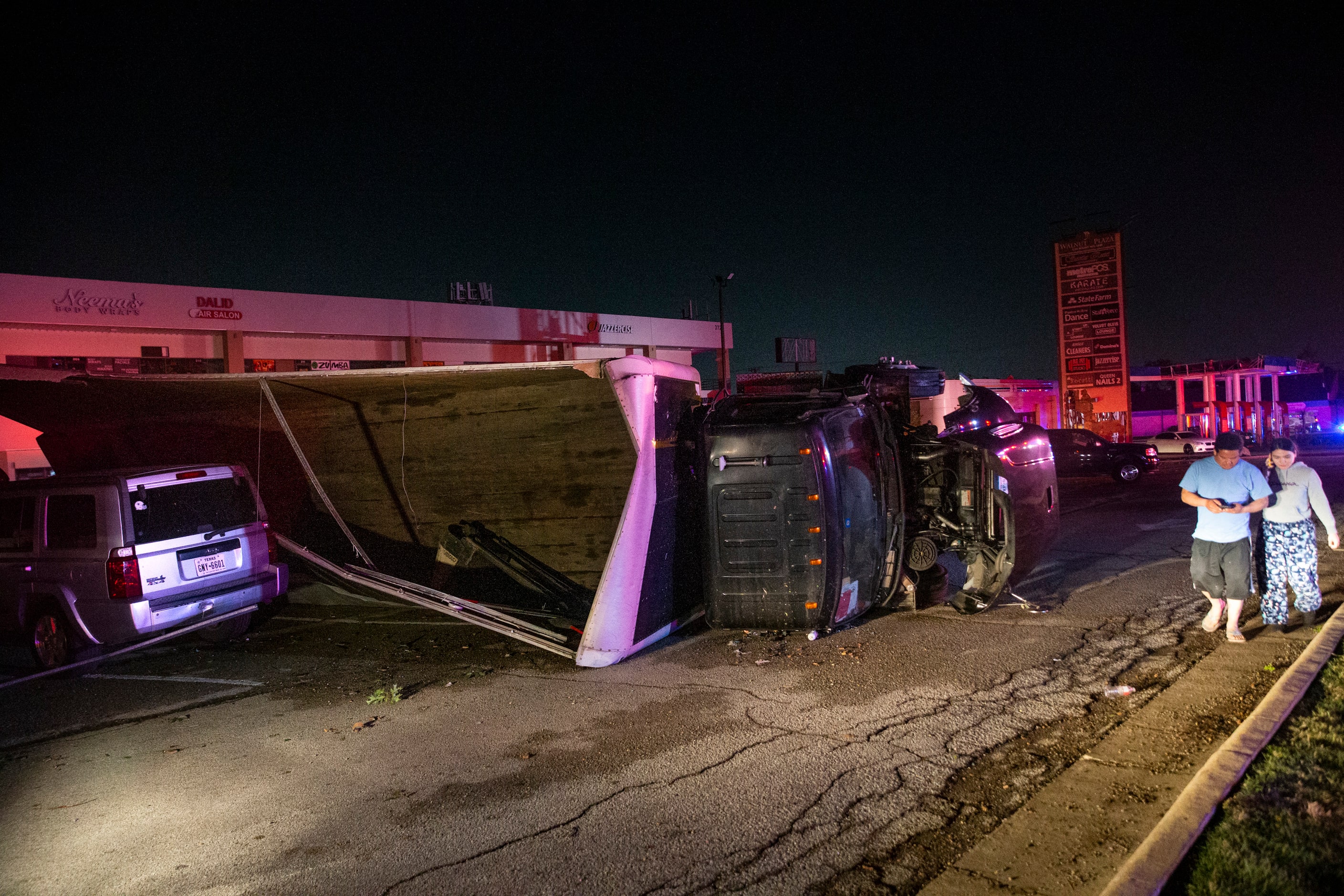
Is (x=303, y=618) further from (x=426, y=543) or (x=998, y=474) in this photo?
(x=998, y=474)

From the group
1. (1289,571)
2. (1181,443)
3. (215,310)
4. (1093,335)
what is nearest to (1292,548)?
(1289,571)

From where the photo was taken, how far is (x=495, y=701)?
6.26m

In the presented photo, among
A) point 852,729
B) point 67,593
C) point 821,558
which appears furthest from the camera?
point 67,593

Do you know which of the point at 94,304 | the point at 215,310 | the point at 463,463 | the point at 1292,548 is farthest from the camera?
the point at 215,310

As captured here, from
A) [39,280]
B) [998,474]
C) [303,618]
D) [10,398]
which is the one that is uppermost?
[39,280]

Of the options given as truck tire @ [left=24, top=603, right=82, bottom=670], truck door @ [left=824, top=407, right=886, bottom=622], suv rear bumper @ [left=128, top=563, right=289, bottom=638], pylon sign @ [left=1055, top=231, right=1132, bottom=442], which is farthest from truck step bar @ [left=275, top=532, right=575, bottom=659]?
pylon sign @ [left=1055, top=231, right=1132, bottom=442]

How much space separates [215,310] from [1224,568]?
882 inches

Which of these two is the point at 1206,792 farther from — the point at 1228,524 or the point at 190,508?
the point at 190,508

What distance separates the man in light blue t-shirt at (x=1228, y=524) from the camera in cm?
646

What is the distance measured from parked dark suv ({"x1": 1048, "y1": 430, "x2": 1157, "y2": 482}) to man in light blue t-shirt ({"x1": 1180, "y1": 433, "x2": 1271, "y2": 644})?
600 inches

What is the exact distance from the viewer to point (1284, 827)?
3529mm

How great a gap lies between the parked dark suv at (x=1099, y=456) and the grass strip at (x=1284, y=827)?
17982 millimetres

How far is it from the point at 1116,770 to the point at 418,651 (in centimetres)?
585

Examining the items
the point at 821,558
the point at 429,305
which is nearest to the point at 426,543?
the point at 821,558
